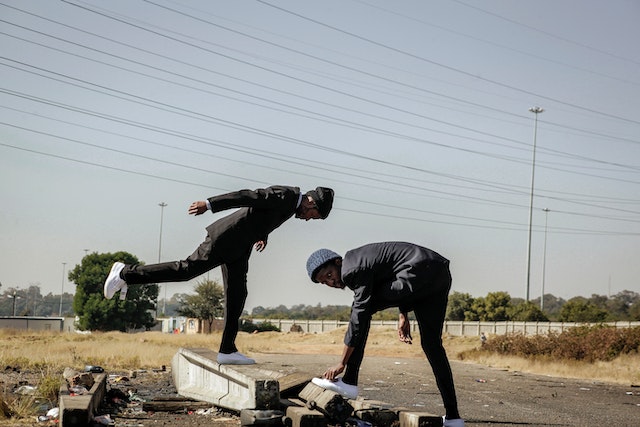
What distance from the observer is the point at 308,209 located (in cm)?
732

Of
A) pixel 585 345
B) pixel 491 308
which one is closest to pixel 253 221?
pixel 585 345

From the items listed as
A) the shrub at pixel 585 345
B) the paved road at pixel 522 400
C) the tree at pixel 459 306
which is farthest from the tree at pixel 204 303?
the paved road at pixel 522 400

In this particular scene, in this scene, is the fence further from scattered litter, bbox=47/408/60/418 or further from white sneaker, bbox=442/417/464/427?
scattered litter, bbox=47/408/60/418

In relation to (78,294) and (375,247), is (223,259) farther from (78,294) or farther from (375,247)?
(78,294)

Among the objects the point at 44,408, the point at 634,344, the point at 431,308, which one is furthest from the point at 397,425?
the point at 634,344

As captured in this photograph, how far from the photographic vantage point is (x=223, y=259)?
734 centimetres

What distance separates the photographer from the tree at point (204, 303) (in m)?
68.9

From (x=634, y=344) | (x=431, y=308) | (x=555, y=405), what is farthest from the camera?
(x=634, y=344)

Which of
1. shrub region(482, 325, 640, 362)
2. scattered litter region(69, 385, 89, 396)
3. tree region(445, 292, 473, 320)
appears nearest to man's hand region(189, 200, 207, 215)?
scattered litter region(69, 385, 89, 396)

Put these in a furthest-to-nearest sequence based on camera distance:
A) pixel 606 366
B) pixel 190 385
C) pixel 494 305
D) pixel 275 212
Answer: pixel 494 305, pixel 606 366, pixel 190 385, pixel 275 212

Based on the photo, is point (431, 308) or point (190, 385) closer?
point (431, 308)

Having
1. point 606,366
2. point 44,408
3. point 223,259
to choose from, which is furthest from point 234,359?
point 606,366

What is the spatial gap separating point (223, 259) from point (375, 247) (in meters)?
1.49

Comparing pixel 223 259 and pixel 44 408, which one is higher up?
pixel 223 259
